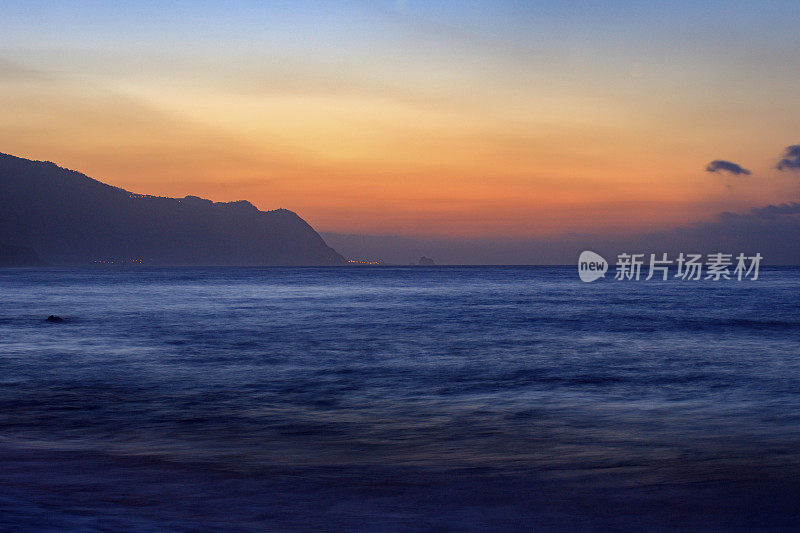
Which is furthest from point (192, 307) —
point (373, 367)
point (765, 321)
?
point (765, 321)

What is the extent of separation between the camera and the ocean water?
6.75 metres

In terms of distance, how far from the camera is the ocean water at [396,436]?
675 centimetres

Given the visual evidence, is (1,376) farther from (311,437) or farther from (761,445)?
(761,445)

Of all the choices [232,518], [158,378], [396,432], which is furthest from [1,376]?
[232,518]

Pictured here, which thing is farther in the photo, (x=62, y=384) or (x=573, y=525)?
(x=62, y=384)

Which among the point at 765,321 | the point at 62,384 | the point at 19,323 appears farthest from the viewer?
the point at 765,321

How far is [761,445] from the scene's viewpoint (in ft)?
33.2

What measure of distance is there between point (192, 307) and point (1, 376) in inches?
1329

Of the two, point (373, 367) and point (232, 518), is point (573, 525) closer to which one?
point (232, 518)

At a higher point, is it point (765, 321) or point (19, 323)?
point (765, 321)

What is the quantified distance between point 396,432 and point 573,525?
16.1 feet

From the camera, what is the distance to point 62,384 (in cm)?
1582

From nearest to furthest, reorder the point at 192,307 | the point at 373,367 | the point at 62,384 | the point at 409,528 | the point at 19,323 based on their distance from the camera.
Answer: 1. the point at 409,528
2. the point at 62,384
3. the point at 373,367
4. the point at 19,323
5. the point at 192,307

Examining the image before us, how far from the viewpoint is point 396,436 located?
35.3ft
